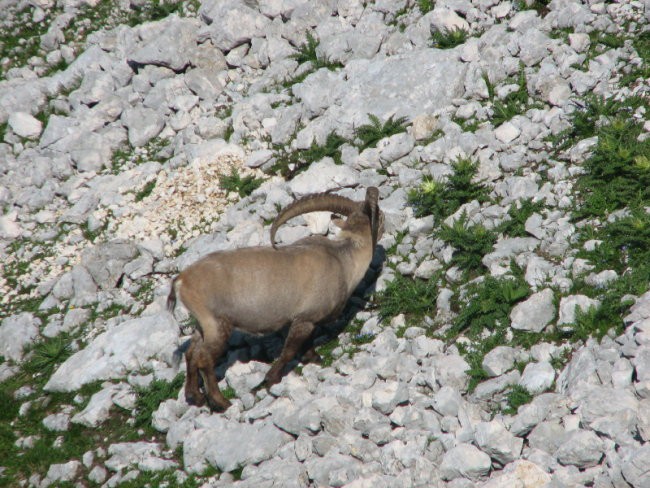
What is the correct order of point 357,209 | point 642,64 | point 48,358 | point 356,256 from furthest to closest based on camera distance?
1. point 642,64
2. point 48,358
3. point 357,209
4. point 356,256

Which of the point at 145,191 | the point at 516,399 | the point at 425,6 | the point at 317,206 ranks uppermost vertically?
the point at 425,6

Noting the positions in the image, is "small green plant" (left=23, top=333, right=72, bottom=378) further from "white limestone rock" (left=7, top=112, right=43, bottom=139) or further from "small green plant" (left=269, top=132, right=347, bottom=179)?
"white limestone rock" (left=7, top=112, right=43, bottom=139)

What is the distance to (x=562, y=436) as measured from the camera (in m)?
5.73

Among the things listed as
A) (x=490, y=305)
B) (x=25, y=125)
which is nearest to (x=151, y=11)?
(x=25, y=125)

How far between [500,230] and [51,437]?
593 cm

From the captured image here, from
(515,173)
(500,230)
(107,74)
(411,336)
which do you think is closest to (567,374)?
(411,336)

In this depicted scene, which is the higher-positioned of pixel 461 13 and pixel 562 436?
pixel 461 13

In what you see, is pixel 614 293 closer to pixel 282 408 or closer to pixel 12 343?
pixel 282 408

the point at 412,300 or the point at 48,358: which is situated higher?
the point at 412,300

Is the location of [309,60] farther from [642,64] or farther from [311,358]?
[311,358]

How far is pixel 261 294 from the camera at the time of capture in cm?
779

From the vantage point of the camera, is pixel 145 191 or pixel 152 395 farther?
pixel 145 191

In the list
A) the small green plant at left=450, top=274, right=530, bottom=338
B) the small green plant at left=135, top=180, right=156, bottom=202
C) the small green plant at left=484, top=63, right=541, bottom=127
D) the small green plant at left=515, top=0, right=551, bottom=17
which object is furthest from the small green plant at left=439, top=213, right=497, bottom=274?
the small green plant at left=135, top=180, right=156, bottom=202

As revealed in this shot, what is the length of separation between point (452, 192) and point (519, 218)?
1.05 m
